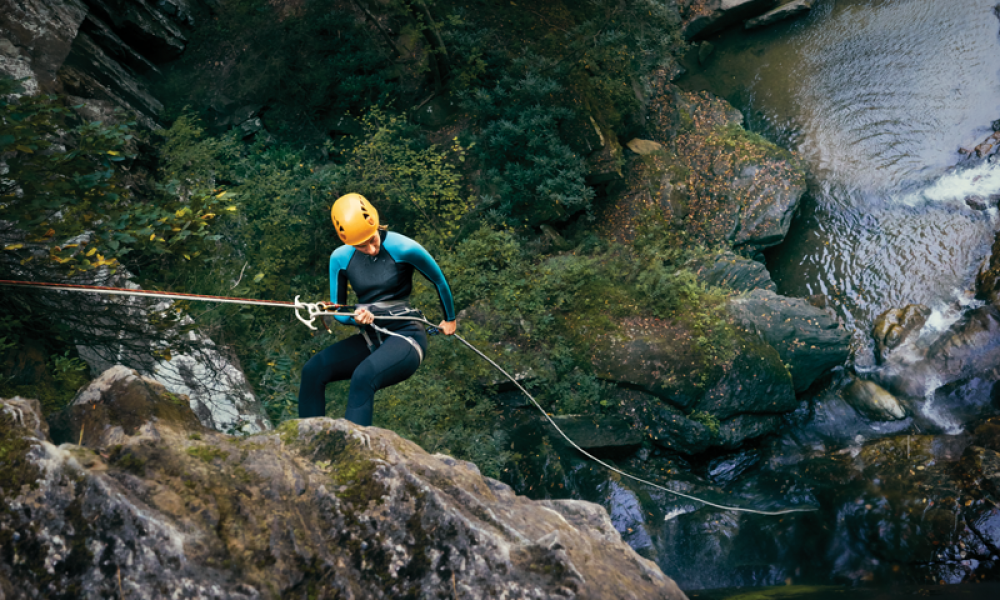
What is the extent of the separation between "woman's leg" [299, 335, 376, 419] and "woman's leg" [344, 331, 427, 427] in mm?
233

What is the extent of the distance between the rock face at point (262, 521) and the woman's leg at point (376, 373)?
81 cm

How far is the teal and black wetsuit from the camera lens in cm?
415

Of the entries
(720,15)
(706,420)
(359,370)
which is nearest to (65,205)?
(359,370)

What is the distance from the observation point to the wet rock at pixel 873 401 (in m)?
8.68

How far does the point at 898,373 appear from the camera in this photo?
9.11 meters

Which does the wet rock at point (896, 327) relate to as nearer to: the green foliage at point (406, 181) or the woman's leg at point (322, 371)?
the green foliage at point (406, 181)

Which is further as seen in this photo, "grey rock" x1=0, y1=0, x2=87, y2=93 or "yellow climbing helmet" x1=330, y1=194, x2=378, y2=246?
"grey rock" x1=0, y1=0, x2=87, y2=93

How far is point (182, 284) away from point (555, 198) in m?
5.78

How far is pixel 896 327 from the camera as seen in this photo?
9.41 metres

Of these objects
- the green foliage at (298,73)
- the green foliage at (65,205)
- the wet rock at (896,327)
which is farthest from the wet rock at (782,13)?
the green foliage at (65,205)

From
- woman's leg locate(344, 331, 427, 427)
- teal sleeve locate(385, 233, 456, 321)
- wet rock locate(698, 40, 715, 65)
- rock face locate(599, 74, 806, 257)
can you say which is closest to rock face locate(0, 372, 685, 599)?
woman's leg locate(344, 331, 427, 427)

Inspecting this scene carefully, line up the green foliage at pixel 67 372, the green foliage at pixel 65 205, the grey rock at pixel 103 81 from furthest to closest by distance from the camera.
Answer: the grey rock at pixel 103 81
the green foliage at pixel 67 372
the green foliage at pixel 65 205

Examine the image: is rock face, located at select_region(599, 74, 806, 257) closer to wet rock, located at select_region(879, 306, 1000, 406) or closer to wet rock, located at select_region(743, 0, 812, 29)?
wet rock, located at select_region(879, 306, 1000, 406)

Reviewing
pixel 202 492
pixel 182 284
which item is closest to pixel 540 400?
pixel 182 284
